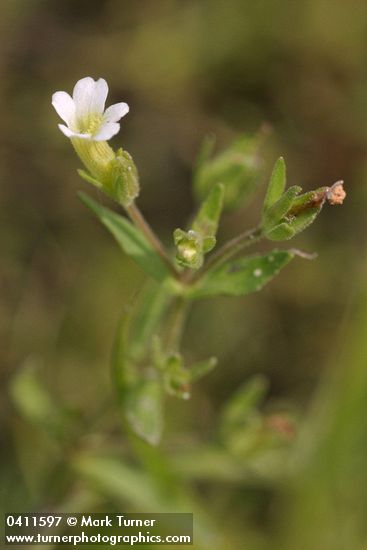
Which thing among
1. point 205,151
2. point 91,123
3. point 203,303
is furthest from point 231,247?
point 203,303

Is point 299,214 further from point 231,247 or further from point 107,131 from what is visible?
point 107,131

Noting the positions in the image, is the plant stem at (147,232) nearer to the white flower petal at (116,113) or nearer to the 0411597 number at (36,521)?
the white flower petal at (116,113)

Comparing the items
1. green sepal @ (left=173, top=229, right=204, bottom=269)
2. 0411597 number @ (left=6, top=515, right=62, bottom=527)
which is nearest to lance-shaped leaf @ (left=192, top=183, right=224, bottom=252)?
green sepal @ (left=173, top=229, right=204, bottom=269)

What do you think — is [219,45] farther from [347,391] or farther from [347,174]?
[347,391]

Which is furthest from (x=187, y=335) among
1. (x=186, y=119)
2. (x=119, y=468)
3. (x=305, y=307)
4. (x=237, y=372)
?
(x=186, y=119)

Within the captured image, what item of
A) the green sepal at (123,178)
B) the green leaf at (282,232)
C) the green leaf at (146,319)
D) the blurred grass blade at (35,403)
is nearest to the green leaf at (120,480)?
the blurred grass blade at (35,403)

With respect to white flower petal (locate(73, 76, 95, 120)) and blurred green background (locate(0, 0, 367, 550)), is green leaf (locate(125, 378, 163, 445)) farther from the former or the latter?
white flower petal (locate(73, 76, 95, 120))
